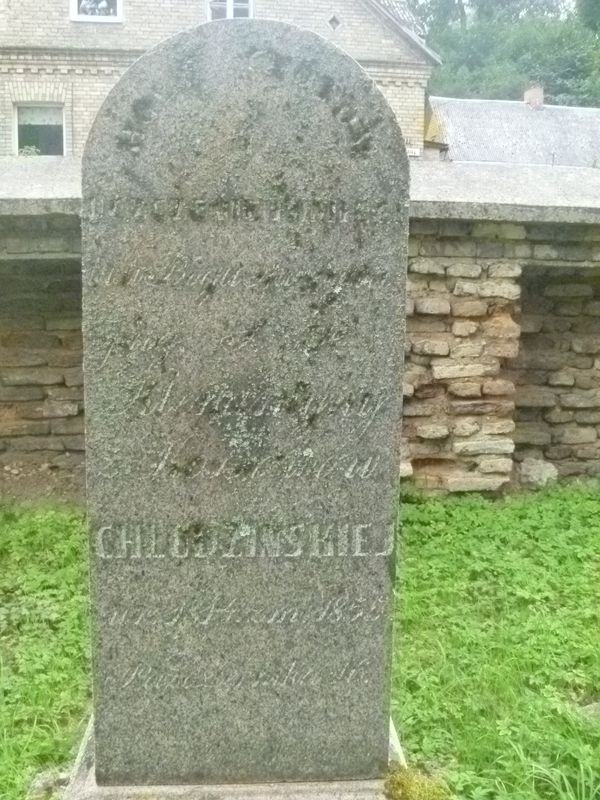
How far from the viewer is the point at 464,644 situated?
3.41 m

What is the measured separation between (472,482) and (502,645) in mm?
1804

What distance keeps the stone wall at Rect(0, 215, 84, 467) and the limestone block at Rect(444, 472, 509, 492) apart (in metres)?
2.25

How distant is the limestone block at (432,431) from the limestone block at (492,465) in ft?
0.90

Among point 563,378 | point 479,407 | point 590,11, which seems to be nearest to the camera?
point 479,407

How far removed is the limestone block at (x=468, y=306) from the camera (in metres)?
4.91

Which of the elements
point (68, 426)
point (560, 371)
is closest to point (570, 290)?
point (560, 371)

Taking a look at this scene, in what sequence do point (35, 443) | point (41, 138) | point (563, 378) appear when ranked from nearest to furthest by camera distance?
point (35, 443)
point (563, 378)
point (41, 138)

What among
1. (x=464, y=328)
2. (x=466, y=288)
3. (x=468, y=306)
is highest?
(x=466, y=288)

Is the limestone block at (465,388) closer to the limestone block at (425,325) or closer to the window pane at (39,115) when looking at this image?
the limestone block at (425,325)

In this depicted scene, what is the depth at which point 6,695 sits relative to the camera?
3064mm

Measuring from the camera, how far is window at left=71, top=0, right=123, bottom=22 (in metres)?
16.5

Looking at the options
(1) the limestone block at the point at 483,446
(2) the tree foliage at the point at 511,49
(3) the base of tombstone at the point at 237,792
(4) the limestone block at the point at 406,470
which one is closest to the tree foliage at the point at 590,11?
(2) the tree foliage at the point at 511,49

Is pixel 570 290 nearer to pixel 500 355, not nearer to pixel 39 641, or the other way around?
pixel 500 355

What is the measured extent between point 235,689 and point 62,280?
10.5ft
